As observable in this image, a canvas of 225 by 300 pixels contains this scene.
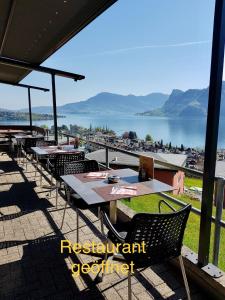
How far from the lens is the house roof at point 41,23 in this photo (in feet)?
10.9

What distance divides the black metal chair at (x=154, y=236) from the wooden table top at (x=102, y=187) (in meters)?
0.43

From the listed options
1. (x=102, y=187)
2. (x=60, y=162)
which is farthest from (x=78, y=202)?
(x=60, y=162)

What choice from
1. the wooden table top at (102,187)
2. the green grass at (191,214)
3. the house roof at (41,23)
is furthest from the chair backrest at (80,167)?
the green grass at (191,214)

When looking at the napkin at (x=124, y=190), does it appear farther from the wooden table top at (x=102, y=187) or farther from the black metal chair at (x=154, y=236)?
the black metal chair at (x=154, y=236)

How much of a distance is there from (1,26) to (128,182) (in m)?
3.55

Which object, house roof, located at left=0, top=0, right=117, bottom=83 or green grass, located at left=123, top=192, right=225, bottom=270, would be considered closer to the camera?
house roof, located at left=0, top=0, right=117, bottom=83

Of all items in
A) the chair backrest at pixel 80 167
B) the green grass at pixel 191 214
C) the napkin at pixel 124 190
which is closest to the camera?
the napkin at pixel 124 190

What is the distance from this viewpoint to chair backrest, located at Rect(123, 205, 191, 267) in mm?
1585

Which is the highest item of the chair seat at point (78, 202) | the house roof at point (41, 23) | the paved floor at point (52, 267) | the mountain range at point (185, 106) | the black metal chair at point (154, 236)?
the mountain range at point (185, 106)

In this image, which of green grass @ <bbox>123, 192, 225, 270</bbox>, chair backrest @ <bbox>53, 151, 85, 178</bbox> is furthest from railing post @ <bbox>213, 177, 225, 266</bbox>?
green grass @ <bbox>123, 192, 225, 270</bbox>

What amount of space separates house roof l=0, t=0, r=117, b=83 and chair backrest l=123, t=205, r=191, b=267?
2607mm

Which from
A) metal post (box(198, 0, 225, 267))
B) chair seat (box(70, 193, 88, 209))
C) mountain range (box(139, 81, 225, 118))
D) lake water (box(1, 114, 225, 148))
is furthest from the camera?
mountain range (box(139, 81, 225, 118))

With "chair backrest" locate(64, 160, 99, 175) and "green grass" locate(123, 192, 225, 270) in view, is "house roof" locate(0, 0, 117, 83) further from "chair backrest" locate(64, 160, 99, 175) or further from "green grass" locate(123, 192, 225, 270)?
"green grass" locate(123, 192, 225, 270)

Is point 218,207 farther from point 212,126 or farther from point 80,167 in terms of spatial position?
point 80,167
